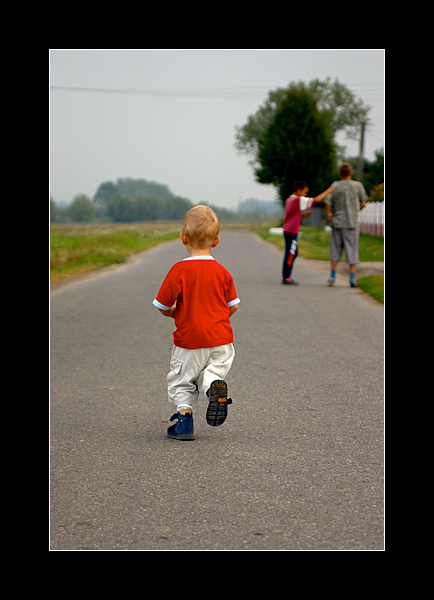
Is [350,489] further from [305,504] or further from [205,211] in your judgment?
[205,211]

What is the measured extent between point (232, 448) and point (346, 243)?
27.2ft

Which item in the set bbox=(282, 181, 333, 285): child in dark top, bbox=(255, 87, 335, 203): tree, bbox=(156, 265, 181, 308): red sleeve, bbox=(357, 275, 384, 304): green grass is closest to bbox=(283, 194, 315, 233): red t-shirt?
bbox=(282, 181, 333, 285): child in dark top

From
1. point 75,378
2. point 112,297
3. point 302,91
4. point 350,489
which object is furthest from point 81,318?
point 302,91

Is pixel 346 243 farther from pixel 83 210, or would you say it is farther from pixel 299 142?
pixel 83 210

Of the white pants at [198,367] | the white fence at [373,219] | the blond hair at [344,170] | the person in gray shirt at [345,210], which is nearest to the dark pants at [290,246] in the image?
the person in gray shirt at [345,210]

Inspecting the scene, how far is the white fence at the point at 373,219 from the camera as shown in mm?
26375

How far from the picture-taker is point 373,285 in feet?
38.9

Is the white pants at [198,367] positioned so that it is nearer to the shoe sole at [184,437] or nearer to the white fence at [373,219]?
the shoe sole at [184,437]

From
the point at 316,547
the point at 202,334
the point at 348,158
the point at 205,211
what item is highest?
the point at 348,158

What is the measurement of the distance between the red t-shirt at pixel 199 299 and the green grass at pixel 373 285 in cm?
689

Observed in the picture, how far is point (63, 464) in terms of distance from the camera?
3770 millimetres

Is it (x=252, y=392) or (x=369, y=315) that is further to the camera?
(x=369, y=315)

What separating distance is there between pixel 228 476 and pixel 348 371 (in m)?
2.75

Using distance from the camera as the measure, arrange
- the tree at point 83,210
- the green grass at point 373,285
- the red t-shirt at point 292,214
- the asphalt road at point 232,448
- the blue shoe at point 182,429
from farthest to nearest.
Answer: the tree at point 83,210 < the red t-shirt at point 292,214 < the green grass at point 373,285 < the blue shoe at point 182,429 < the asphalt road at point 232,448
